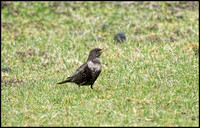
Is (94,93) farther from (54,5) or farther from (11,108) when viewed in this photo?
(54,5)

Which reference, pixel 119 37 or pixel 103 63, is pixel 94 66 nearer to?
pixel 103 63

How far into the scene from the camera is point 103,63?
1299cm

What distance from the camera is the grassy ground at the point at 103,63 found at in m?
7.84

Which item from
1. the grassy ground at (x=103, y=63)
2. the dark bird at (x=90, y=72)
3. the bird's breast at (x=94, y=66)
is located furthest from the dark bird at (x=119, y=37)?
the bird's breast at (x=94, y=66)

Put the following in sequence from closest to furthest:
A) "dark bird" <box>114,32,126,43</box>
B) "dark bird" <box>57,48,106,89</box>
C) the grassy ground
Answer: the grassy ground, "dark bird" <box>57,48,106,89</box>, "dark bird" <box>114,32,126,43</box>

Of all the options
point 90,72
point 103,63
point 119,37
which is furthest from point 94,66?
point 119,37

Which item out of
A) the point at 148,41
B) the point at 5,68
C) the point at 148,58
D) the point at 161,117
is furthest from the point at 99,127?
the point at 148,41

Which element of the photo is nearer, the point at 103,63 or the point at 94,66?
the point at 94,66

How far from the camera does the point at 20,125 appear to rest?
7441 millimetres

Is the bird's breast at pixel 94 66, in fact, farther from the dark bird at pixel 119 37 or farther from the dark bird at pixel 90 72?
the dark bird at pixel 119 37

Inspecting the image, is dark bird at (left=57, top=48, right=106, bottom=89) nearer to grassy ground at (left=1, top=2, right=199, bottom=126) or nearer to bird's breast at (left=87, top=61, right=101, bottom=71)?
bird's breast at (left=87, top=61, right=101, bottom=71)

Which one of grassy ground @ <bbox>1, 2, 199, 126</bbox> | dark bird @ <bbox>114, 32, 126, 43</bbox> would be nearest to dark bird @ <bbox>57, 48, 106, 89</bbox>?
grassy ground @ <bbox>1, 2, 199, 126</bbox>

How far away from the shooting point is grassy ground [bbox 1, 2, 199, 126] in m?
7.84

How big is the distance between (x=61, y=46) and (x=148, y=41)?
10.5ft
